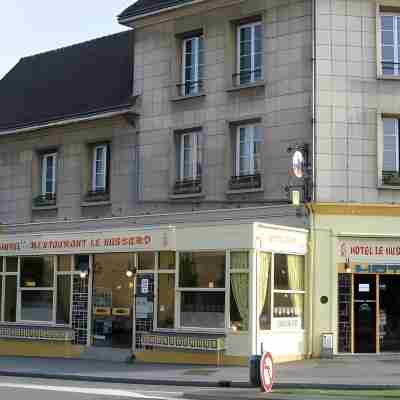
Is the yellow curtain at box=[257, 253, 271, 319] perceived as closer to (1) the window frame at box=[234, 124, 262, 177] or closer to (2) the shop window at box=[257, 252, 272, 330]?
(2) the shop window at box=[257, 252, 272, 330]

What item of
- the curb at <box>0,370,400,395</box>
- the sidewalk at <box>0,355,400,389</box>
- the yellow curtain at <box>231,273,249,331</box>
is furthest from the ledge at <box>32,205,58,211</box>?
the yellow curtain at <box>231,273,249,331</box>

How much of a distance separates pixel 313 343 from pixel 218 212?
445cm

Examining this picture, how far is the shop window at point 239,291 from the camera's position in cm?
2228

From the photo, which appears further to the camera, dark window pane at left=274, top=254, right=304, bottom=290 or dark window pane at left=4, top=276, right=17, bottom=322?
dark window pane at left=4, top=276, right=17, bottom=322

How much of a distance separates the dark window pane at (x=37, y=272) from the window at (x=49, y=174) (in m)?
3.34

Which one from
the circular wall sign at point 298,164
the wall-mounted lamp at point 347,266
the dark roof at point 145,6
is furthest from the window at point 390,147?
the dark roof at point 145,6

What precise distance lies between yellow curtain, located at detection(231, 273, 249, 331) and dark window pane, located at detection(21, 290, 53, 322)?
270 inches

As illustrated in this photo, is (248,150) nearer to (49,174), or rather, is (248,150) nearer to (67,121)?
(67,121)

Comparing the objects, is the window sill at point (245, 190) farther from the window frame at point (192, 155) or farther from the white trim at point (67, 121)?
the white trim at point (67, 121)

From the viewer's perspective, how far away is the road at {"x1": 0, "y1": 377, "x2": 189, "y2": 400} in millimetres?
16641

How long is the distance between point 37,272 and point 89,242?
2741mm

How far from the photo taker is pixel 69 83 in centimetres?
3203

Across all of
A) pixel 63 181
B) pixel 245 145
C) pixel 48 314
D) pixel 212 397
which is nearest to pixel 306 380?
pixel 212 397

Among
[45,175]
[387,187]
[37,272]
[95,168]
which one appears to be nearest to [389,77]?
[387,187]
